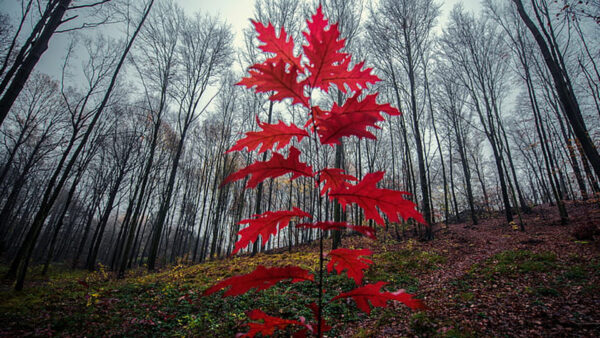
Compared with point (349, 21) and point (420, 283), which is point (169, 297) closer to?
point (420, 283)

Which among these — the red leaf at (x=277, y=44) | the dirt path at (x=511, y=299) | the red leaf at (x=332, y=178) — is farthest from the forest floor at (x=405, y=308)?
the red leaf at (x=277, y=44)

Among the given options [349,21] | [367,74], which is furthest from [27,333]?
[349,21]

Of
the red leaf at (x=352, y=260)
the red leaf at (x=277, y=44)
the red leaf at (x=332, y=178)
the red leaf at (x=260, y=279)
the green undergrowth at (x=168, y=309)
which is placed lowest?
the green undergrowth at (x=168, y=309)

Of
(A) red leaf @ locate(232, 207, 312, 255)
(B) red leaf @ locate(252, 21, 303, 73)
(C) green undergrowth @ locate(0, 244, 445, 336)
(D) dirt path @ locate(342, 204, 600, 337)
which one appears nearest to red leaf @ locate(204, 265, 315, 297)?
(A) red leaf @ locate(232, 207, 312, 255)

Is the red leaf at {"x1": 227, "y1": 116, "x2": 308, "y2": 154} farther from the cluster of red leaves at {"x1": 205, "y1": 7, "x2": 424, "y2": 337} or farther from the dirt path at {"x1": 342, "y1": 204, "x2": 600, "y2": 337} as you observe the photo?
the dirt path at {"x1": 342, "y1": 204, "x2": 600, "y2": 337}

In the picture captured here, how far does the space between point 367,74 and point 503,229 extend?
637 inches

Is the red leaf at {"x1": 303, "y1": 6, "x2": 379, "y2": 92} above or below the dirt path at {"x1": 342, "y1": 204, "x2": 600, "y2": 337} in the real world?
above

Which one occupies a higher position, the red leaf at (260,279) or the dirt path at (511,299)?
the red leaf at (260,279)

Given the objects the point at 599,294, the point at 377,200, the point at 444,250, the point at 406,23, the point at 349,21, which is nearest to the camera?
the point at 377,200

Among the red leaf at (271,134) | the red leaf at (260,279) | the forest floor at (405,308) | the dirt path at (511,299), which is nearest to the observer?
the red leaf at (260,279)

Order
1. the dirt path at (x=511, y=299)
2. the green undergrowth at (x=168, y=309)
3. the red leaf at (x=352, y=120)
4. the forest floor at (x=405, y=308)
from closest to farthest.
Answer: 1. the red leaf at (x=352, y=120)
2. the dirt path at (x=511, y=299)
3. the forest floor at (x=405, y=308)
4. the green undergrowth at (x=168, y=309)

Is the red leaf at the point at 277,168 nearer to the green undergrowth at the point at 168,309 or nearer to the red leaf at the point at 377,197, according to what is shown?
the red leaf at the point at 377,197

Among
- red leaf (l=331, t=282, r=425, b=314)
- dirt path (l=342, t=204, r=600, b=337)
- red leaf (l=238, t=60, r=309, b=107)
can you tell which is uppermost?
red leaf (l=238, t=60, r=309, b=107)

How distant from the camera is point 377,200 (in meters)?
0.93
